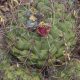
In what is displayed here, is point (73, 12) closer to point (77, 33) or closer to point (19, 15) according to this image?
point (77, 33)

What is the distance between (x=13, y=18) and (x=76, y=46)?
0.53m

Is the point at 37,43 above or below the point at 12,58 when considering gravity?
above

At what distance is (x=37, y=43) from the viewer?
1.90 metres

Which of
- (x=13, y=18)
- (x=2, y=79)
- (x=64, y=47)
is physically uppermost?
(x=13, y=18)

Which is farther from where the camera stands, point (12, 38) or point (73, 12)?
point (73, 12)

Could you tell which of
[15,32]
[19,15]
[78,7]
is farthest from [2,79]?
[78,7]

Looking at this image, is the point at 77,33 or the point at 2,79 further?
the point at 77,33

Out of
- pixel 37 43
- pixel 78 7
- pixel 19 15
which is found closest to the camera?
pixel 37 43

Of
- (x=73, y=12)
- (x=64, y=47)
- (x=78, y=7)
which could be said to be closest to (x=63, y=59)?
(x=64, y=47)

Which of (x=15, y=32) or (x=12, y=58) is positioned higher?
(x=15, y=32)

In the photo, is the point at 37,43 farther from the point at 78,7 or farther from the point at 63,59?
the point at 78,7

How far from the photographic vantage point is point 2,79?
1.91m

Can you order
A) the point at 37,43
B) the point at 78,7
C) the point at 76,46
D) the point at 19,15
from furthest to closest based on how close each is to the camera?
1. the point at 78,7
2. the point at 76,46
3. the point at 19,15
4. the point at 37,43

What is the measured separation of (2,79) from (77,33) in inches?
25.5
